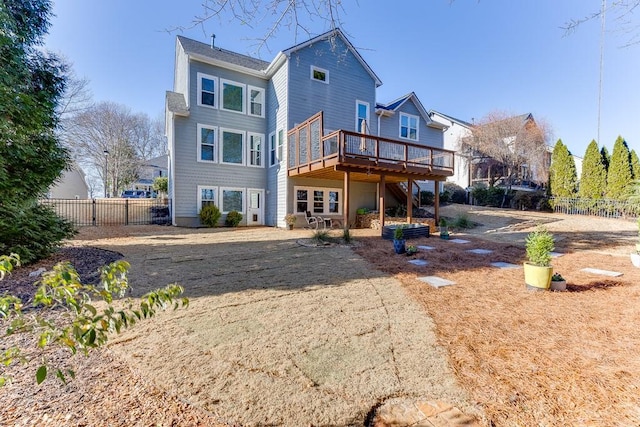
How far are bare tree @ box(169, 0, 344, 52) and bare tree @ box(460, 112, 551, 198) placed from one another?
74.4 feet

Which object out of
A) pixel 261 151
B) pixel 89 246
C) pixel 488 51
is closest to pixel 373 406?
pixel 488 51

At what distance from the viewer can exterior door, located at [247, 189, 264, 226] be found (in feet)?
49.6

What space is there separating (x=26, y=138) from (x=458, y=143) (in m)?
28.4

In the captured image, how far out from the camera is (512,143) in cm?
2167

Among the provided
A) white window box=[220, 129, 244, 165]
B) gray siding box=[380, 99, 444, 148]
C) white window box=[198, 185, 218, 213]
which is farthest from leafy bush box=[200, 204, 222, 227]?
gray siding box=[380, 99, 444, 148]

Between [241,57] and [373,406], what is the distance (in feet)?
58.7

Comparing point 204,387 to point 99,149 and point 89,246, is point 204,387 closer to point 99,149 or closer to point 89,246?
point 89,246

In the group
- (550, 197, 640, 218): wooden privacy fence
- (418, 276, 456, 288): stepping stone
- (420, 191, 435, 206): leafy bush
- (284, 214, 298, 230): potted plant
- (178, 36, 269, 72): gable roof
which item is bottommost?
(418, 276, 456, 288): stepping stone

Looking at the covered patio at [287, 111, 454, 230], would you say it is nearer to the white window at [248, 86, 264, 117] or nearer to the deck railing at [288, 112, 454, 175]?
the deck railing at [288, 112, 454, 175]

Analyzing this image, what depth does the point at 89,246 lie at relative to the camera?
8.49 metres

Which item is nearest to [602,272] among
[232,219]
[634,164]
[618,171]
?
[232,219]

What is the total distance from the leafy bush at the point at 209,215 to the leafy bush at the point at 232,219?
0.56m

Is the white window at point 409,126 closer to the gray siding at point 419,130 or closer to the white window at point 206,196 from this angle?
the gray siding at point 419,130

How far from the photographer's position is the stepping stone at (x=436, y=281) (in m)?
5.22
